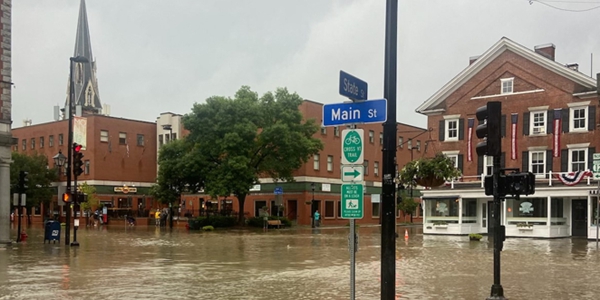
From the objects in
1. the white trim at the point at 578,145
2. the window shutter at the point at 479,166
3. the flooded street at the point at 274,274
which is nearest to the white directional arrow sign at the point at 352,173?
the flooded street at the point at 274,274

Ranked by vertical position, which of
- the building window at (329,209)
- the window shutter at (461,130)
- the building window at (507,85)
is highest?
the building window at (507,85)

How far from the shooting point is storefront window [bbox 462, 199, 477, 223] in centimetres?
4222

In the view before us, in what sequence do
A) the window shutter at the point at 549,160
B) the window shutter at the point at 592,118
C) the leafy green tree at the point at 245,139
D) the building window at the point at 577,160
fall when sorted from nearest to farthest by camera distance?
the window shutter at the point at 592,118 < the building window at the point at 577,160 < the window shutter at the point at 549,160 < the leafy green tree at the point at 245,139

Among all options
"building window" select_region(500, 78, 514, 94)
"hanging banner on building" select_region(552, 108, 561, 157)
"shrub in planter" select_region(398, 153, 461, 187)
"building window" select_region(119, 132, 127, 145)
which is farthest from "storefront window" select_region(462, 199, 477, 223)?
"building window" select_region(119, 132, 127, 145)

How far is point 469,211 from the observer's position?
4272 centimetres

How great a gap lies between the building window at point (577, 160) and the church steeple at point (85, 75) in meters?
98.5

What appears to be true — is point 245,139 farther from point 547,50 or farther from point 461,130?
point 547,50

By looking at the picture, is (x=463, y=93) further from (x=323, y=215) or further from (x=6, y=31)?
(x=6, y=31)

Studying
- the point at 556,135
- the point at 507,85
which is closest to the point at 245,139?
the point at 507,85

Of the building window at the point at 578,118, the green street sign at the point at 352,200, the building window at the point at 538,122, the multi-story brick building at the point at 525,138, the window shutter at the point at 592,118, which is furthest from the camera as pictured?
the building window at the point at 538,122

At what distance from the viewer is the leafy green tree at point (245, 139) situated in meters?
48.0

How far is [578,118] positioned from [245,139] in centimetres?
2382

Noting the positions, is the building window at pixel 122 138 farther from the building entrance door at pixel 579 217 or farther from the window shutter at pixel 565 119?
the building entrance door at pixel 579 217

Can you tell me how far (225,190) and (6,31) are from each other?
892 inches
